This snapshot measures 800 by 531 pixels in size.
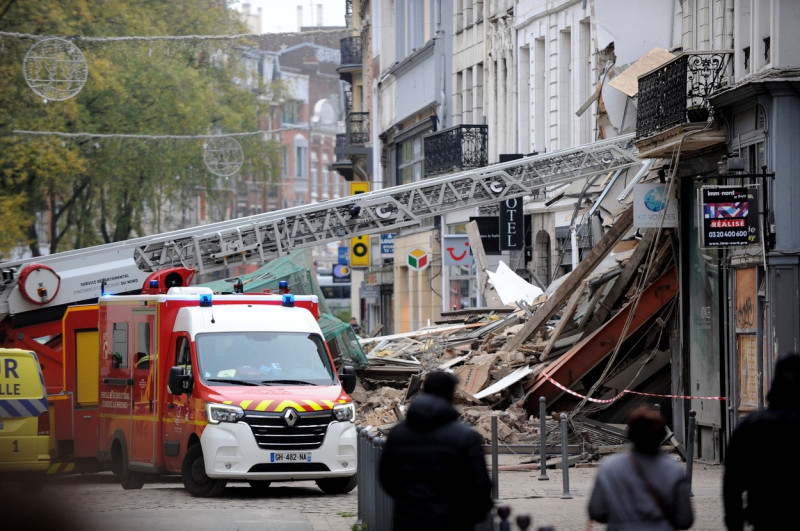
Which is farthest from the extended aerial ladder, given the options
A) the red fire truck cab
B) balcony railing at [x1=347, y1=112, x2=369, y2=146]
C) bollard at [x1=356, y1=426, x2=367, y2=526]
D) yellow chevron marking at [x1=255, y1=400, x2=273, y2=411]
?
balcony railing at [x1=347, y1=112, x2=369, y2=146]

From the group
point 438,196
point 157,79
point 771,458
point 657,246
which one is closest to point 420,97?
point 157,79

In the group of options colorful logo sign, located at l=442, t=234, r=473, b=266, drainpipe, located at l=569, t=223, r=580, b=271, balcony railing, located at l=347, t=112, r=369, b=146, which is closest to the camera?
drainpipe, located at l=569, t=223, r=580, b=271

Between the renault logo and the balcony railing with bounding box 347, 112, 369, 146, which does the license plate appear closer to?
the renault logo

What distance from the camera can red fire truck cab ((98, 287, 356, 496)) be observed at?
56.7 feet

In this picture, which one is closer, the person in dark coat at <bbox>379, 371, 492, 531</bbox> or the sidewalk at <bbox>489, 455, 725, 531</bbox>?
the person in dark coat at <bbox>379, 371, 492, 531</bbox>

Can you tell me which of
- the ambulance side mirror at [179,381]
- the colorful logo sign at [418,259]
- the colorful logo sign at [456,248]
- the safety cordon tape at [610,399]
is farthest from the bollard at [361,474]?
the colorful logo sign at [418,259]

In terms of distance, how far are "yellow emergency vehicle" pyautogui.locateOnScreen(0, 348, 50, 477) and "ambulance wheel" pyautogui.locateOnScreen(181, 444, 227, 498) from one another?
1999 millimetres

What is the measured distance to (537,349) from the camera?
81.3 ft

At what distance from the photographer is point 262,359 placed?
18.4m

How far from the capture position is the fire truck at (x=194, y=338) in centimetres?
1745

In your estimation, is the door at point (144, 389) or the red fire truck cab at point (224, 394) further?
the door at point (144, 389)

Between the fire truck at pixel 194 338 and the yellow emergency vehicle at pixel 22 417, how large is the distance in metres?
1.21

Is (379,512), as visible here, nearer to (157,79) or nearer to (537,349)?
(537,349)

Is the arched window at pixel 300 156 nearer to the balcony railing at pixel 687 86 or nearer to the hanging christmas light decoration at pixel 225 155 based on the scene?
the hanging christmas light decoration at pixel 225 155
